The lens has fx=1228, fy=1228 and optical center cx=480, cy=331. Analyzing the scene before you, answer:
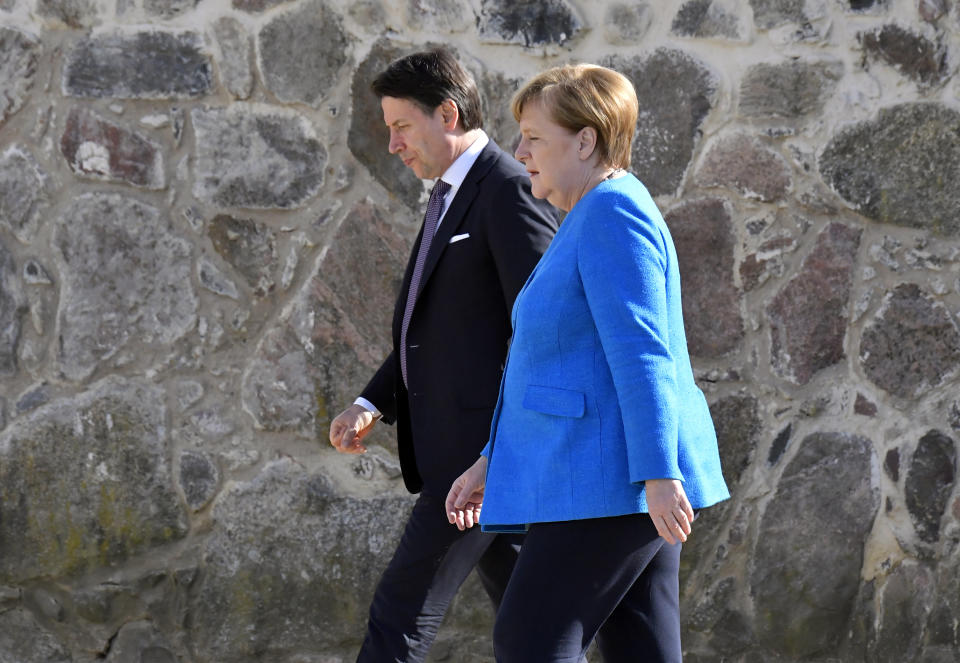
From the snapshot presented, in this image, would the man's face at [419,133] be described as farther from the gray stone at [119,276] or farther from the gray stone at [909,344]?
the gray stone at [909,344]

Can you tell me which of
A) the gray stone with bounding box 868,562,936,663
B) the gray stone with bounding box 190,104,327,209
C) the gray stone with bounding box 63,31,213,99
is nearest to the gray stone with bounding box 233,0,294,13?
the gray stone with bounding box 63,31,213,99

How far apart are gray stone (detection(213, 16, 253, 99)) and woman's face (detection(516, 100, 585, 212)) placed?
1.41m

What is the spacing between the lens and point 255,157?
3307mm

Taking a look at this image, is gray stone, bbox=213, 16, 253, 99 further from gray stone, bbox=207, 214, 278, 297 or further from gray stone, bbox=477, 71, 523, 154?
gray stone, bbox=477, 71, 523, 154

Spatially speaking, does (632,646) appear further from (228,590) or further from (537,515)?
(228,590)

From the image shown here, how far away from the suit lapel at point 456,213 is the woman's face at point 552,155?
0.38 metres

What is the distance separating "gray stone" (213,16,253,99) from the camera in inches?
130

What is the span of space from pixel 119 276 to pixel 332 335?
1.97 feet

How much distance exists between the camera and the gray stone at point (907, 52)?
3174 millimetres

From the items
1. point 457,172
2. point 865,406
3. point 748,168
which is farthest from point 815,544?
point 457,172

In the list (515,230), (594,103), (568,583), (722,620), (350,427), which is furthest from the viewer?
(722,620)

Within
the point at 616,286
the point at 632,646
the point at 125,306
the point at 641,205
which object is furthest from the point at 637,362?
the point at 125,306

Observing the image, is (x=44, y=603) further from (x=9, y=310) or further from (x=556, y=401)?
(x=556, y=401)

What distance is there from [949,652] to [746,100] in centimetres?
156
